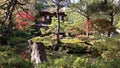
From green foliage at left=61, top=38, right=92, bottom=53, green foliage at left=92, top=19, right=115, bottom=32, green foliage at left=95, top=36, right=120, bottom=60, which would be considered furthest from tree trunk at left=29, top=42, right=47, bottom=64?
green foliage at left=92, top=19, right=115, bottom=32

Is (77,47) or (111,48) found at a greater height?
(111,48)

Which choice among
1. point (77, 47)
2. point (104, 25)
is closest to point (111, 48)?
point (77, 47)

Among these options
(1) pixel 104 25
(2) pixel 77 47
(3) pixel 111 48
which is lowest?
(2) pixel 77 47

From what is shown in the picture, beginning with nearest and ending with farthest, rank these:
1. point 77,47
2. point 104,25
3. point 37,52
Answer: point 37,52 < point 77,47 < point 104,25

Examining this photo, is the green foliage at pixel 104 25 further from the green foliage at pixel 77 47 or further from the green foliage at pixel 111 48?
the green foliage at pixel 111 48

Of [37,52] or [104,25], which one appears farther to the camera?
[104,25]

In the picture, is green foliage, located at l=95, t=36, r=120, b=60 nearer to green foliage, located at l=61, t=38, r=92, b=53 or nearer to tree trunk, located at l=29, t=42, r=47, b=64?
tree trunk, located at l=29, t=42, r=47, b=64

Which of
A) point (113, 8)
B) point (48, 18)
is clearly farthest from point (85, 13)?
point (48, 18)

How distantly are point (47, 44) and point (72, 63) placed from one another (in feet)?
60.5

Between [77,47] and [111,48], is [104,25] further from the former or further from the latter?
[111,48]

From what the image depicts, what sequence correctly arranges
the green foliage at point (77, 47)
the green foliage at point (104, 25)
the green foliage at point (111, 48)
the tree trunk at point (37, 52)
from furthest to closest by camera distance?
the green foliage at point (104, 25) → the green foliage at point (77, 47) → the green foliage at point (111, 48) → the tree trunk at point (37, 52)

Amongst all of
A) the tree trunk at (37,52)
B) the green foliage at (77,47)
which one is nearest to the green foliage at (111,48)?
the tree trunk at (37,52)

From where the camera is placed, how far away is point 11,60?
4457 millimetres

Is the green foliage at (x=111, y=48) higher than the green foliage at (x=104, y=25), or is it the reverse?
the green foliage at (x=111, y=48)
